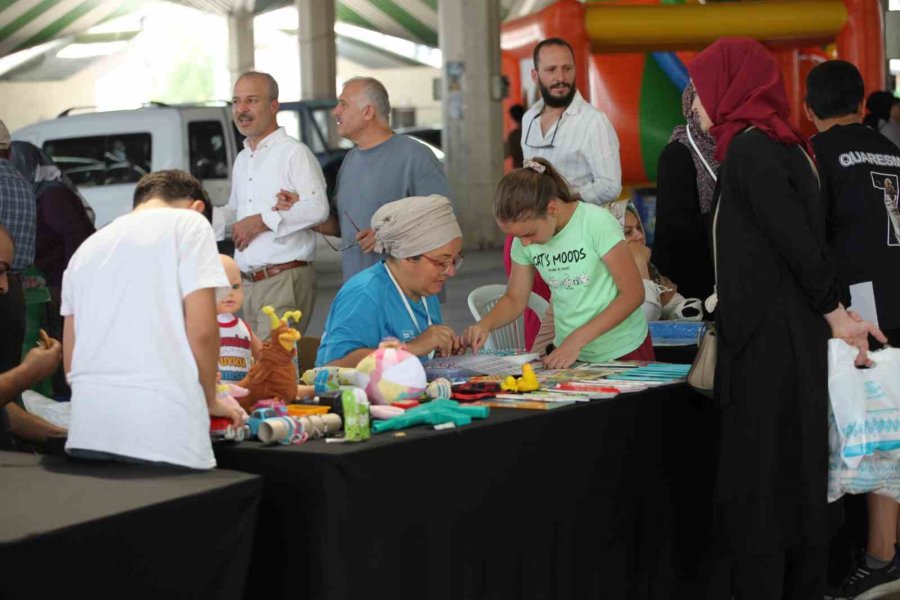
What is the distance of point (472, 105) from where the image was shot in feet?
55.0

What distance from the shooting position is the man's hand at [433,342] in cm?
390

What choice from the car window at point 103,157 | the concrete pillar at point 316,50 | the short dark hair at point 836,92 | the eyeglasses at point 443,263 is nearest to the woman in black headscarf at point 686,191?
the short dark hair at point 836,92

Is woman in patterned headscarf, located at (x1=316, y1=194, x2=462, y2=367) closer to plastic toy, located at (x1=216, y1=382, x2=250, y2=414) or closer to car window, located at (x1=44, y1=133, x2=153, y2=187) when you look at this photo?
plastic toy, located at (x1=216, y1=382, x2=250, y2=414)

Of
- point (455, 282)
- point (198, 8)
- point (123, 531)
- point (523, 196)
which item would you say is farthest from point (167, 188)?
point (198, 8)

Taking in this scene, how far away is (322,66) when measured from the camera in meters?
21.9

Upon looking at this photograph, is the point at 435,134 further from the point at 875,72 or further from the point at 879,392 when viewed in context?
the point at 879,392

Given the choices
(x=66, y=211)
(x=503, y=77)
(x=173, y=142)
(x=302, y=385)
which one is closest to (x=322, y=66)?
(x=503, y=77)

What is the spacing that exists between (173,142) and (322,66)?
8.94m

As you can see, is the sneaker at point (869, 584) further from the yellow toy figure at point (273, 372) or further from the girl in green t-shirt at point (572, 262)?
the yellow toy figure at point (273, 372)

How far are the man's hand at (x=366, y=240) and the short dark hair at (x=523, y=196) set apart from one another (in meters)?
0.93

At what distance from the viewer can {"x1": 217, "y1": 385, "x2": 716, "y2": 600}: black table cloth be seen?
2848 mm

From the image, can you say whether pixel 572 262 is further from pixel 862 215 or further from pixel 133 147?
pixel 133 147

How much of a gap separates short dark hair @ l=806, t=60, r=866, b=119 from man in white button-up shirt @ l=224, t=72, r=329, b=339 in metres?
2.12

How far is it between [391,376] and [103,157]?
10.7 m
